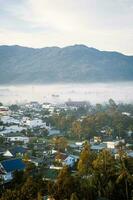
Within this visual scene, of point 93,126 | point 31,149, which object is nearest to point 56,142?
point 31,149

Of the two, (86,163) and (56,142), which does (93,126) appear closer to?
(56,142)

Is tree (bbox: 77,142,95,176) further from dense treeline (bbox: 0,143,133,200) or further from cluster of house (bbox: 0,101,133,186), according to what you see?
cluster of house (bbox: 0,101,133,186)

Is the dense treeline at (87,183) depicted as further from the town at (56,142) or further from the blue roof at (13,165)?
the blue roof at (13,165)

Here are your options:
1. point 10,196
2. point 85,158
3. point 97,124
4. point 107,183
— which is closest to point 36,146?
point 97,124

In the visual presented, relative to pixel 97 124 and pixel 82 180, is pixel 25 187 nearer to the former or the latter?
pixel 82 180

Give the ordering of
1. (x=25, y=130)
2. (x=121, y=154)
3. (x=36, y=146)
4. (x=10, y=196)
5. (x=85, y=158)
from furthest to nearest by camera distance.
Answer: (x=25, y=130) → (x=36, y=146) → (x=85, y=158) → (x=121, y=154) → (x=10, y=196)

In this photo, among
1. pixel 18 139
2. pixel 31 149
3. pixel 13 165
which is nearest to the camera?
pixel 13 165

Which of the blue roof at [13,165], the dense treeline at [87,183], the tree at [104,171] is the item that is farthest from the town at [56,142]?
the tree at [104,171]
